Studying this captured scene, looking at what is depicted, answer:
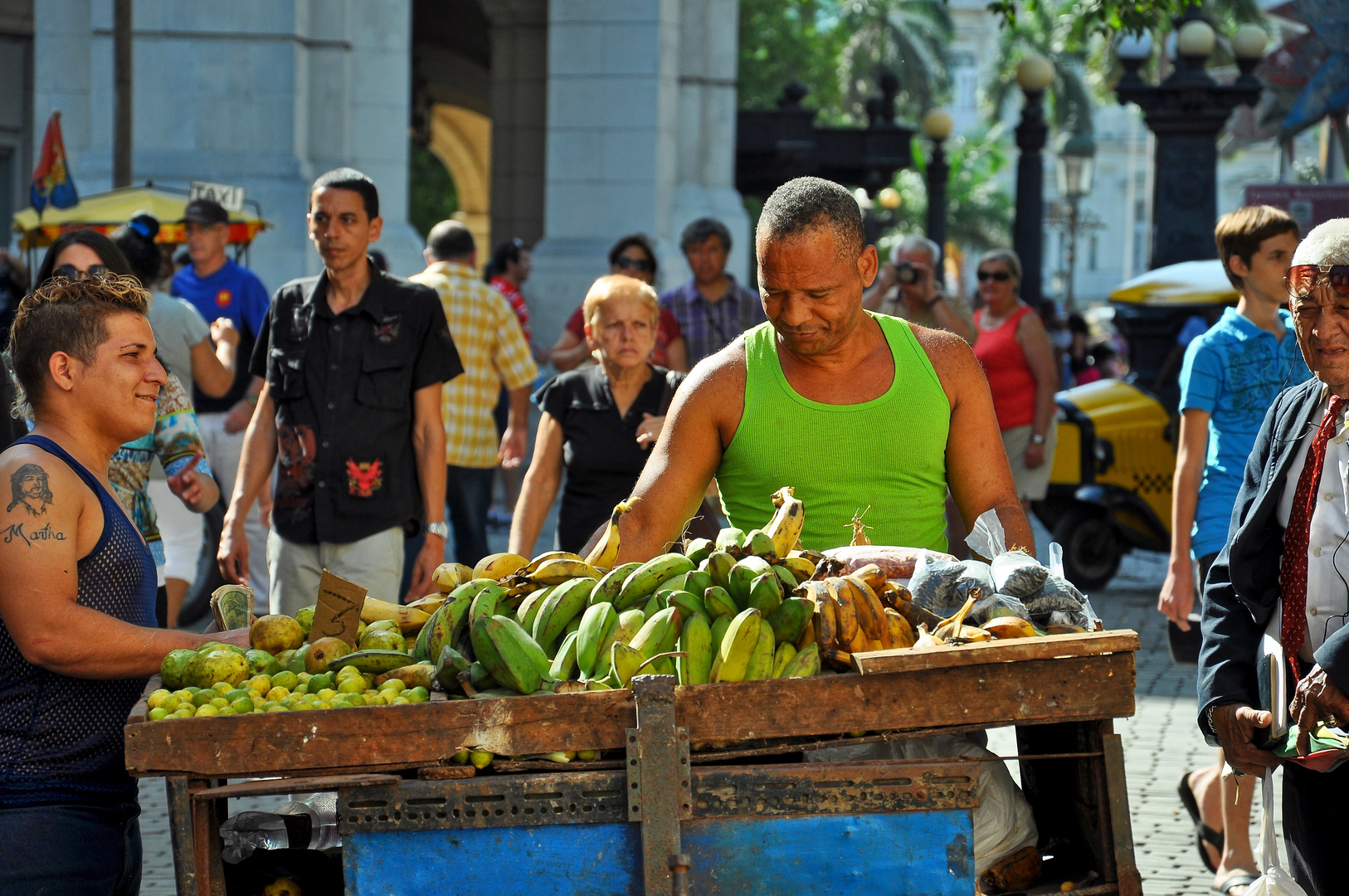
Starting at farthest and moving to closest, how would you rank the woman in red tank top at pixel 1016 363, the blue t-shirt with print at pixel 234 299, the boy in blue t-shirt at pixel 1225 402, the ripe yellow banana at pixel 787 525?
the woman in red tank top at pixel 1016 363, the blue t-shirt with print at pixel 234 299, the boy in blue t-shirt at pixel 1225 402, the ripe yellow banana at pixel 787 525

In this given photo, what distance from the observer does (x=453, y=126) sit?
36.8m

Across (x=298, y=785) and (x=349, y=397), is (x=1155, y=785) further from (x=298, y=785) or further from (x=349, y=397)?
(x=298, y=785)

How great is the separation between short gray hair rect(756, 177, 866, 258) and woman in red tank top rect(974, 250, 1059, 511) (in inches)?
244

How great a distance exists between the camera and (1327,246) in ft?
10.9

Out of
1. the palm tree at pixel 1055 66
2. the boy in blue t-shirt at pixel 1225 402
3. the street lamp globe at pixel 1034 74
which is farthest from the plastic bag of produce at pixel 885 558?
the palm tree at pixel 1055 66

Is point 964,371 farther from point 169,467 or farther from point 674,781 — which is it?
point 169,467

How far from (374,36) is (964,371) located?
1175cm

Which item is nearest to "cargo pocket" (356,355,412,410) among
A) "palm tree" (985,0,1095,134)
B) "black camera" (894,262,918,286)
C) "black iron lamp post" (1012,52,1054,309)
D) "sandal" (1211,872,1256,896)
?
"sandal" (1211,872,1256,896)

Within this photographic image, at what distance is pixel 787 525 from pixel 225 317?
5.50 metres

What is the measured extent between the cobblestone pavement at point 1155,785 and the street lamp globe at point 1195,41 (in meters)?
5.85

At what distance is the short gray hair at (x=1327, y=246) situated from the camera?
3.31 metres

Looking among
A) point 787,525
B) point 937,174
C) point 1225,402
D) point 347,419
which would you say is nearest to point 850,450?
point 787,525

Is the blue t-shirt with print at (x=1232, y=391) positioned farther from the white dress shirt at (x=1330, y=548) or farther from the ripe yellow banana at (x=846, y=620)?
the ripe yellow banana at (x=846, y=620)

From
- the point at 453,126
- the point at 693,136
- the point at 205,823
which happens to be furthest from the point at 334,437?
the point at 453,126
